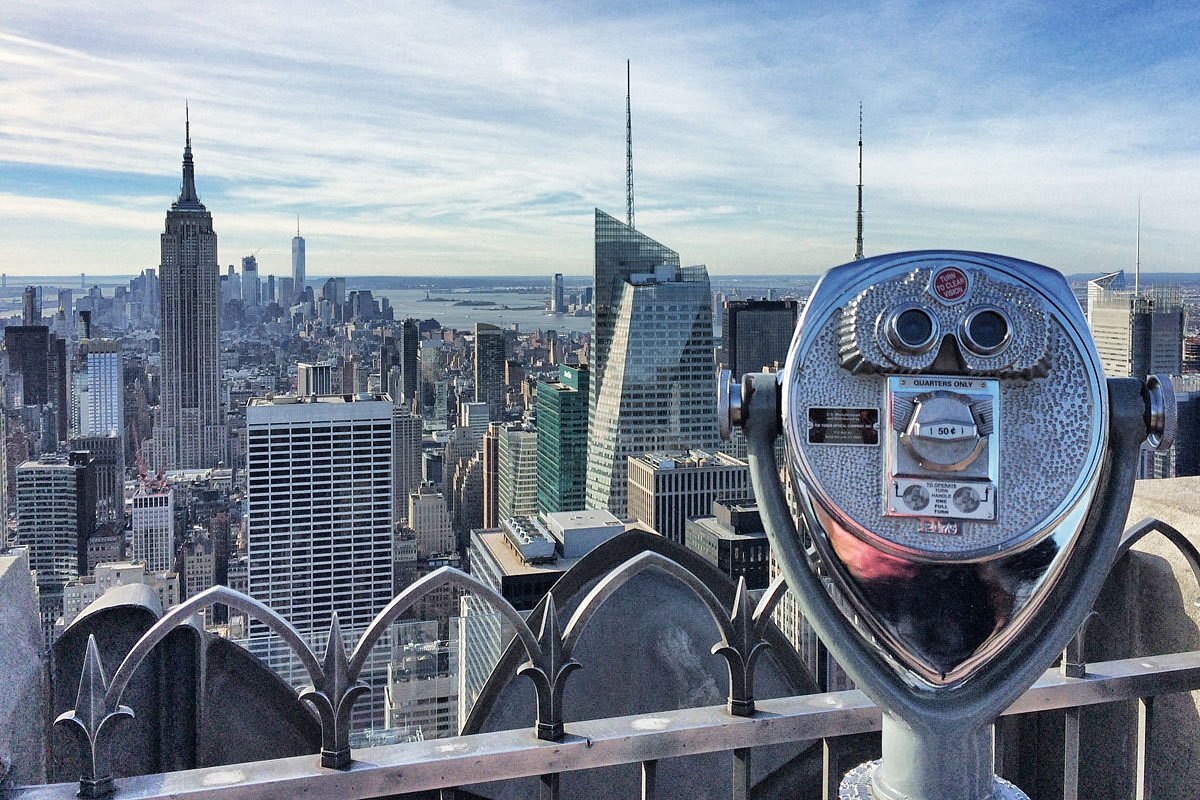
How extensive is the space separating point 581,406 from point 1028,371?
174ft

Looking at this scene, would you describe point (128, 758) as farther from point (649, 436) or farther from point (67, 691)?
point (649, 436)

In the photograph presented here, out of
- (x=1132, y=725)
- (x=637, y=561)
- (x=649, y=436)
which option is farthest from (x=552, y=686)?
(x=649, y=436)

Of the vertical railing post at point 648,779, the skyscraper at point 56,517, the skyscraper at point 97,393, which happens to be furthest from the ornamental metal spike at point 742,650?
the skyscraper at point 97,393

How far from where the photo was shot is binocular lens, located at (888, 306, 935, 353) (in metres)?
1.01

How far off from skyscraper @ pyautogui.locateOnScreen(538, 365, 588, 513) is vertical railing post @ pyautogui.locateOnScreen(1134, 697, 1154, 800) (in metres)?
48.3

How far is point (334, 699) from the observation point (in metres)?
1.25

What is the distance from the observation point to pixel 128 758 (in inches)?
58.3

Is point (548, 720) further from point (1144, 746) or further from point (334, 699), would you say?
point (1144, 746)

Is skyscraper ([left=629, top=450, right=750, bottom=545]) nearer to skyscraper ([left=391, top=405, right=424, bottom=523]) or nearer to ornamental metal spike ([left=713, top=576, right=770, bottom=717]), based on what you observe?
skyscraper ([left=391, top=405, right=424, bottom=523])

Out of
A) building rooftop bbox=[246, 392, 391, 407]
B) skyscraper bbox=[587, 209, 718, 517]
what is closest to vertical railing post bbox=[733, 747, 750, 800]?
building rooftop bbox=[246, 392, 391, 407]

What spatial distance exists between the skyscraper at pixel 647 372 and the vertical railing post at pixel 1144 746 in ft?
152

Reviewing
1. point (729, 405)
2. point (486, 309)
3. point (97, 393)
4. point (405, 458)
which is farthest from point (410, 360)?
point (729, 405)

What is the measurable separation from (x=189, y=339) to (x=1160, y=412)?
65494 millimetres

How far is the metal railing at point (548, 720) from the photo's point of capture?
3.97 ft
